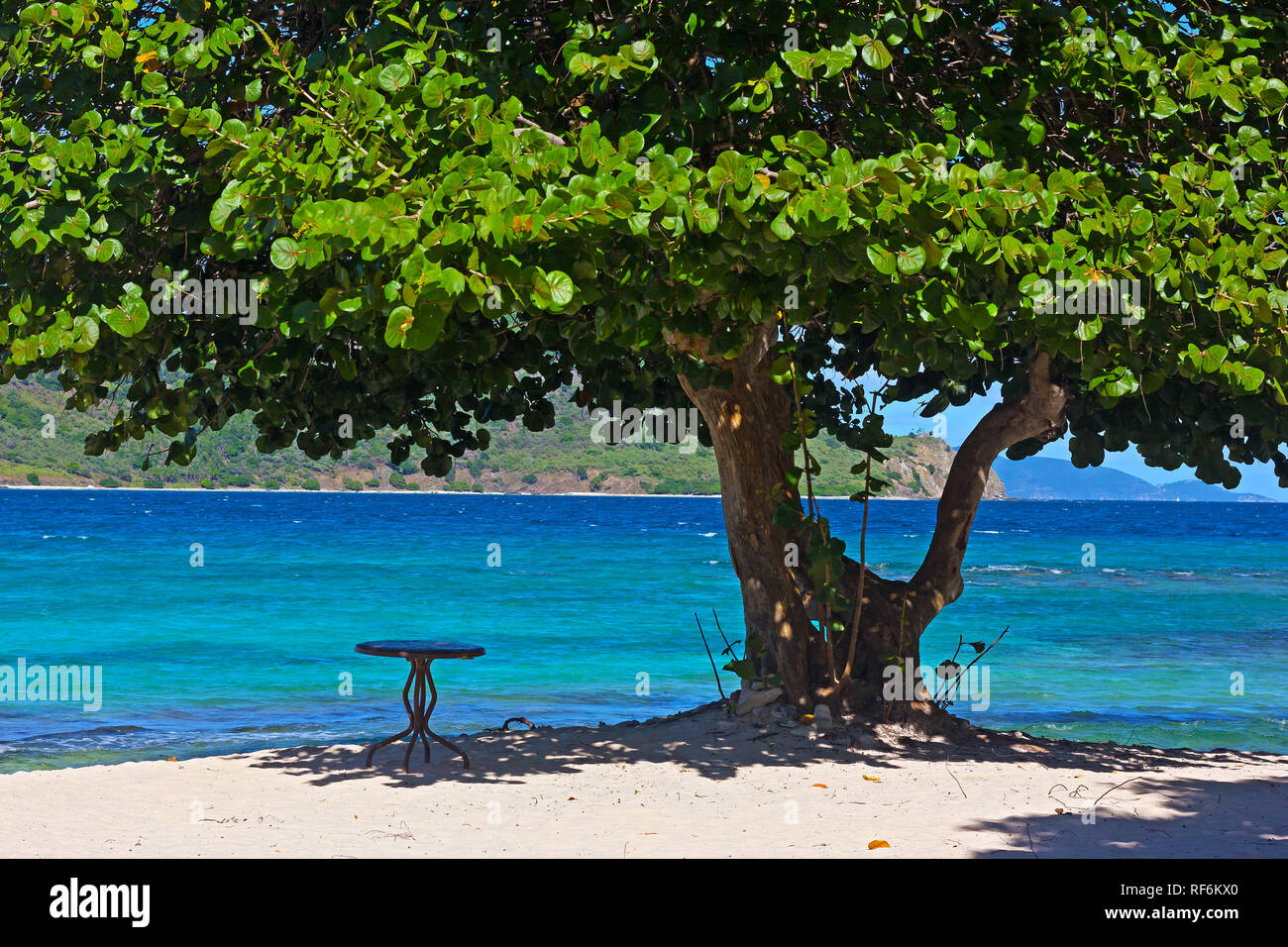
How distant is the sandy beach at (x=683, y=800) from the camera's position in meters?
6.95

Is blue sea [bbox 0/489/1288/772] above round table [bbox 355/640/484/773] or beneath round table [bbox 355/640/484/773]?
beneath

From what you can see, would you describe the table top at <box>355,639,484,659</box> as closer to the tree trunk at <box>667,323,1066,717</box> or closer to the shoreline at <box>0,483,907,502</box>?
the tree trunk at <box>667,323,1066,717</box>

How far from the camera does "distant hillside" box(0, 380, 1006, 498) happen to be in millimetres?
123375

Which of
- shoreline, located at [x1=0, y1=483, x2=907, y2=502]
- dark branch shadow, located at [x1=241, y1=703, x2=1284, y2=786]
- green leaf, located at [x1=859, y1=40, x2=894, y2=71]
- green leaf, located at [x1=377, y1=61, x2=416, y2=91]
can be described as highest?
green leaf, located at [x1=859, y1=40, x2=894, y2=71]

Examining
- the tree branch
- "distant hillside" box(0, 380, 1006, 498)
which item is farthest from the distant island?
the tree branch

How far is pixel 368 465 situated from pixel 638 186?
465ft

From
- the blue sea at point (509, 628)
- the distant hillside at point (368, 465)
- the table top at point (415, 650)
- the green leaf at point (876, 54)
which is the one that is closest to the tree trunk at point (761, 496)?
the table top at point (415, 650)

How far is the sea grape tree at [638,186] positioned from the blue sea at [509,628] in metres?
8.55

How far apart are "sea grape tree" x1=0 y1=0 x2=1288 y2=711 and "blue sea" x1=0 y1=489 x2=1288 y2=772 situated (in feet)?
28.0

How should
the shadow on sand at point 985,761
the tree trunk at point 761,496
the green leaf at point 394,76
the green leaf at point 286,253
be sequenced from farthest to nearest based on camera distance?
1. the tree trunk at point 761,496
2. the shadow on sand at point 985,761
3. the green leaf at point 394,76
4. the green leaf at point 286,253

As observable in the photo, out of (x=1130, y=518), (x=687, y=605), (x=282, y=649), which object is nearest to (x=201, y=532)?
(x=687, y=605)

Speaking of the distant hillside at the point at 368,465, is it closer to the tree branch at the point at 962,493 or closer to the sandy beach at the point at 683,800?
the tree branch at the point at 962,493

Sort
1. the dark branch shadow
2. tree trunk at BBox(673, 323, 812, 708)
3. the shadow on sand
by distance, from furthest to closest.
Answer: tree trunk at BBox(673, 323, 812, 708), the dark branch shadow, the shadow on sand

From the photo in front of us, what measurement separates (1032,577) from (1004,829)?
48.4m
